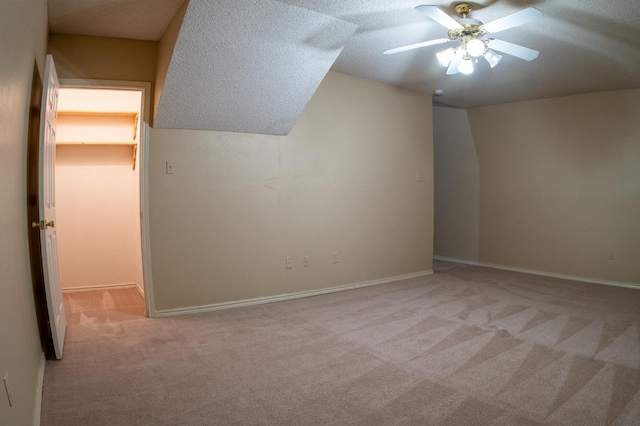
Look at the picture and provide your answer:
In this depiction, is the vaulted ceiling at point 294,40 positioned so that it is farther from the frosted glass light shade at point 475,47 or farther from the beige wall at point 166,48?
the frosted glass light shade at point 475,47

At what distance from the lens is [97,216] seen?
16.4 feet

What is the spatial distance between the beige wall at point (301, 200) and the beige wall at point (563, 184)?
121 centimetres

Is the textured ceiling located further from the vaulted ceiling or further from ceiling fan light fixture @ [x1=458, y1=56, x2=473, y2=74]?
ceiling fan light fixture @ [x1=458, y1=56, x2=473, y2=74]

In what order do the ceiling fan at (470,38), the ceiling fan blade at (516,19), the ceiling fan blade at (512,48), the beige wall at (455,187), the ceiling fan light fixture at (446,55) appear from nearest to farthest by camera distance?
the ceiling fan blade at (516,19) → the ceiling fan at (470,38) → the ceiling fan blade at (512,48) → the ceiling fan light fixture at (446,55) → the beige wall at (455,187)

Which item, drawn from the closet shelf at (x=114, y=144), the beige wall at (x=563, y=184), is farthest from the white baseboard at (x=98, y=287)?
the beige wall at (x=563, y=184)

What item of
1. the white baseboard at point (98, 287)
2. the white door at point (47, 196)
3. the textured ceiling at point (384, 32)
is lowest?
the white baseboard at point (98, 287)

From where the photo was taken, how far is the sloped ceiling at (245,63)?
9.69 ft

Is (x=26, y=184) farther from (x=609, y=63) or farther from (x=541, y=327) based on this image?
(x=609, y=63)

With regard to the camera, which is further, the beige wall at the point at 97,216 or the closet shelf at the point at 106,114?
the beige wall at the point at 97,216

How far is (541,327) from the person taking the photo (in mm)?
3479

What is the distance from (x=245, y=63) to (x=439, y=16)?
1.51m

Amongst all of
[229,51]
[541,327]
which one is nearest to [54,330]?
[229,51]

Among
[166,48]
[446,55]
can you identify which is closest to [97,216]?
[166,48]

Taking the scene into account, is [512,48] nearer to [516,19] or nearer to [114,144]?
[516,19]
